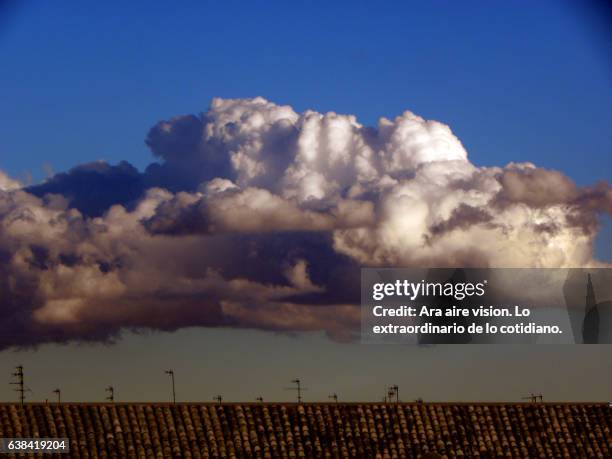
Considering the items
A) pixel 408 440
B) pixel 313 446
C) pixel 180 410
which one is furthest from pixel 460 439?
pixel 180 410

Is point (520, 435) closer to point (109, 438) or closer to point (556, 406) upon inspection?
point (556, 406)

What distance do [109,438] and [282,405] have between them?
21.9 feet

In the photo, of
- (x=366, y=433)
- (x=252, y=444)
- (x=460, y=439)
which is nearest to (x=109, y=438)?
(x=252, y=444)

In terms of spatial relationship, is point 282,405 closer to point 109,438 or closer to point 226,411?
point 226,411

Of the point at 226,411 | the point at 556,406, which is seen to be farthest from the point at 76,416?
the point at 556,406

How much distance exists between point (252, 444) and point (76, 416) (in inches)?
253

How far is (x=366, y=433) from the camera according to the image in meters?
55.8

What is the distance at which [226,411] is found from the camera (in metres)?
56.4

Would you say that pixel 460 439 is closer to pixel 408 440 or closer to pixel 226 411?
pixel 408 440

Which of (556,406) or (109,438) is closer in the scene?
(109,438)

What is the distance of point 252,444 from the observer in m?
54.8

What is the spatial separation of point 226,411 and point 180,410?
5.63 feet

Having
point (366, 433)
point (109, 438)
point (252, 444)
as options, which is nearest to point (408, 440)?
point (366, 433)

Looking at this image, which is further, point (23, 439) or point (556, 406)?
point (556, 406)
